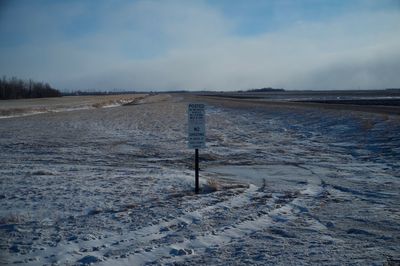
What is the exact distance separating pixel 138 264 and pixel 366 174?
30.8ft

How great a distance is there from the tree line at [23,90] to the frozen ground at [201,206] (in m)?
96.2

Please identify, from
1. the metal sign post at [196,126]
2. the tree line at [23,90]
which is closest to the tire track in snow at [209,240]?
the metal sign post at [196,126]

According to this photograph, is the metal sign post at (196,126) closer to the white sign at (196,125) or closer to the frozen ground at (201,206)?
the white sign at (196,125)

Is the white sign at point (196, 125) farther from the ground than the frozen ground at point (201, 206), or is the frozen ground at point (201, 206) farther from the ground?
the white sign at point (196, 125)

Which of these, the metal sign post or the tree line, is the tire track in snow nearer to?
the metal sign post

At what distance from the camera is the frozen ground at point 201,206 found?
611cm

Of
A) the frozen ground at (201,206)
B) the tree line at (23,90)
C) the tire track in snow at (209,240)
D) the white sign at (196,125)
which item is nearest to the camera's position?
the tire track in snow at (209,240)

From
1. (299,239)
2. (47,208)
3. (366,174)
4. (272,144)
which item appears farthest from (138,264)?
(272,144)

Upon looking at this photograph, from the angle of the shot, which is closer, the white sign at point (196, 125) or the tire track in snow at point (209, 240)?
the tire track in snow at point (209, 240)

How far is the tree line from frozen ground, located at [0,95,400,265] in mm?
96181

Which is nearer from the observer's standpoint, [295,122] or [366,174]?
[366,174]

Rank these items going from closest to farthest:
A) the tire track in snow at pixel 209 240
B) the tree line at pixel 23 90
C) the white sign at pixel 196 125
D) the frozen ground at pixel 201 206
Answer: the tire track in snow at pixel 209 240
the frozen ground at pixel 201 206
the white sign at pixel 196 125
the tree line at pixel 23 90

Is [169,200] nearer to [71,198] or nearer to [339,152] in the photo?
[71,198]

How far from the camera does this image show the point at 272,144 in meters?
20.6
